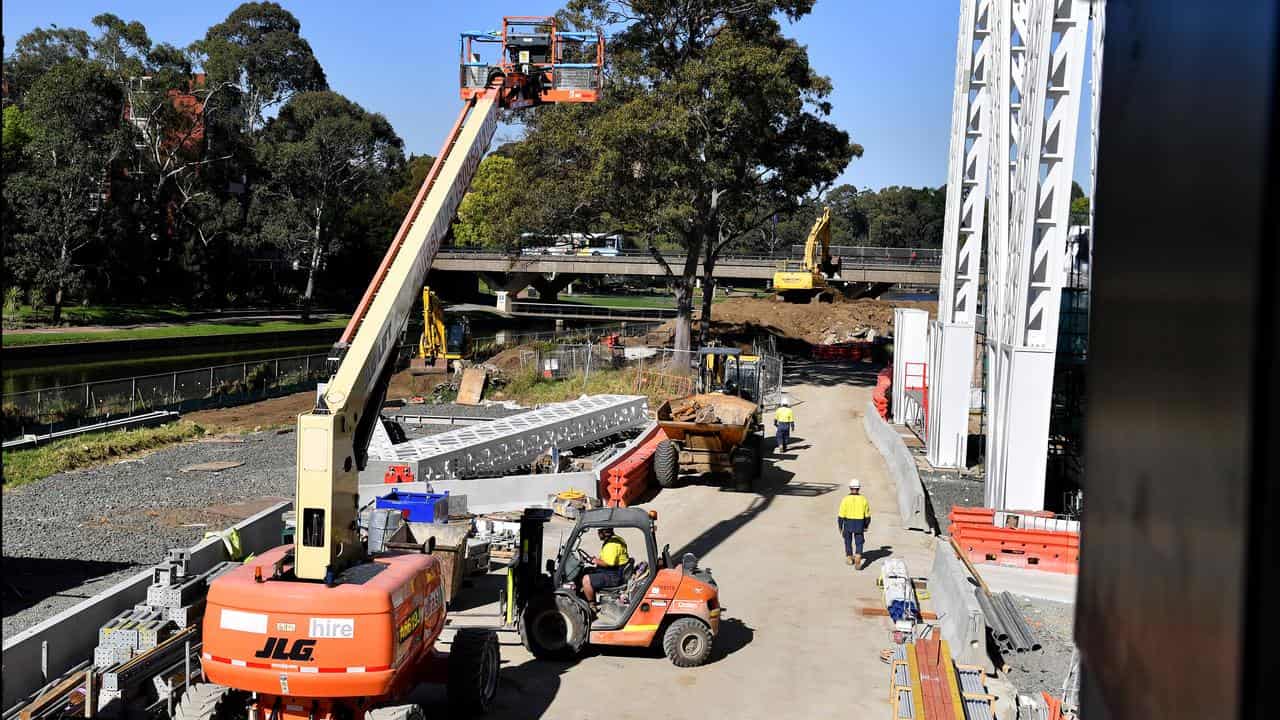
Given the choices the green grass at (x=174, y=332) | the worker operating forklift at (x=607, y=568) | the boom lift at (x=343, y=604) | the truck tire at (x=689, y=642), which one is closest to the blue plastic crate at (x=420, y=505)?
the worker operating forklift at (x=607, y=568)

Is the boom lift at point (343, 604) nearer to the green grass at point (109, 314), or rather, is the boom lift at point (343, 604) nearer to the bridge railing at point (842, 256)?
the green grass at point (109, 314)

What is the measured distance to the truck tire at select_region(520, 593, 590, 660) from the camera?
13422mm

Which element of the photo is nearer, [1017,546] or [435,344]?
[1017,546]

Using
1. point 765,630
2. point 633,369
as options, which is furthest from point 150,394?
point 765,630

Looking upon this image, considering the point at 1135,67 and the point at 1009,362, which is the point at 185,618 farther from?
the point at 1009,362

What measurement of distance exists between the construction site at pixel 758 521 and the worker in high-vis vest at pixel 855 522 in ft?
0.36

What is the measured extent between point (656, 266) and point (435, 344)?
31.0 m

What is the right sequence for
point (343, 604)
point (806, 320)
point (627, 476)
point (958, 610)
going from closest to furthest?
point (343, 604)
point (958, 610)
point (627, 476)
point (806, 320)

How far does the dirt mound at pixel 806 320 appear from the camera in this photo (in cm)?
6375

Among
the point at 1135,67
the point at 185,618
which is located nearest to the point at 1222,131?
the point at 1135,67

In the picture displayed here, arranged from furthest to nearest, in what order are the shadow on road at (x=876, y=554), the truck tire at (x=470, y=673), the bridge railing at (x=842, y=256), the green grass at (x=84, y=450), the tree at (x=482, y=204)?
the tree at (x=482, y=204), the bridge railing at (x=842, y=256), the green grass at (x=84, y=450), the shadow on road at (x=876, y=554), the truck tire at (x=470, y=673)

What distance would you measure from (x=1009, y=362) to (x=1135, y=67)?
19446 millimetres

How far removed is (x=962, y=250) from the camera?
27750mm

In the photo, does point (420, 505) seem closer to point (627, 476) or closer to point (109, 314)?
Answer: point (627, 476)
